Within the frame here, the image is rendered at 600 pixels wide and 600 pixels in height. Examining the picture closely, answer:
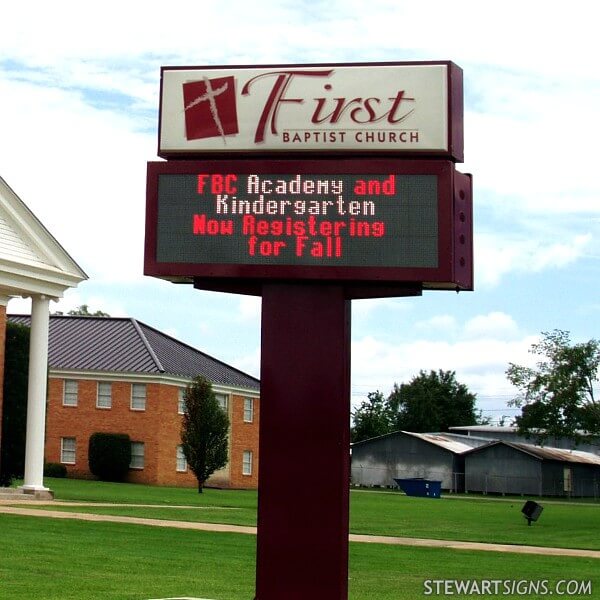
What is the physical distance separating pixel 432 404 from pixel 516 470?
45.8 m

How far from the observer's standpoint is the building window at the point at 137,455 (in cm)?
5744

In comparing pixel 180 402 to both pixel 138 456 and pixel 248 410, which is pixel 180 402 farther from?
pixel 248 410

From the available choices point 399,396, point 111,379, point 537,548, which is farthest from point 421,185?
point 399,396

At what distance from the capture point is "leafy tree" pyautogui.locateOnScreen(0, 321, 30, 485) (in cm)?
3703

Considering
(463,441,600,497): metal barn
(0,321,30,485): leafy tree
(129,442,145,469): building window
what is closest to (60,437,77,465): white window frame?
(129,442,145,469): building window

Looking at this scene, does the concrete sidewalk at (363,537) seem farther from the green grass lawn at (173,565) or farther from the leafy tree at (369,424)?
the leafy tree at (369,424)

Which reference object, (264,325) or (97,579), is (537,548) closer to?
(97,579)

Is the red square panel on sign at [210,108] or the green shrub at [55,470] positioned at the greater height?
the red square panel on sign at [210,108]

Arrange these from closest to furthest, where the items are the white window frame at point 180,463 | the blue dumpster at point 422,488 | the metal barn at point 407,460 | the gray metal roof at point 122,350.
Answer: the gray metal roof at point 122,350 < the white window frame at point 180,463 < the blue dumpster at point 422,488 < the metal barn at point 407,460

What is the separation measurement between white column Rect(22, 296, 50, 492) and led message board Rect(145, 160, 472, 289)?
76.4ft

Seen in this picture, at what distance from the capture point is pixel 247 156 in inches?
550

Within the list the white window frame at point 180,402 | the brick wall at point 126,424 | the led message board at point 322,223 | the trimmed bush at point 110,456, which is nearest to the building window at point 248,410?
the white window frame at point 180,402

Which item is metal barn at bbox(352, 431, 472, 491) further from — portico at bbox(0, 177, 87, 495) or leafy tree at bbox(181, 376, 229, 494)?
portico at bbox(0, 177, 87, 495)

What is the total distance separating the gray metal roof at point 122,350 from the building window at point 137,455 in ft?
10.9
